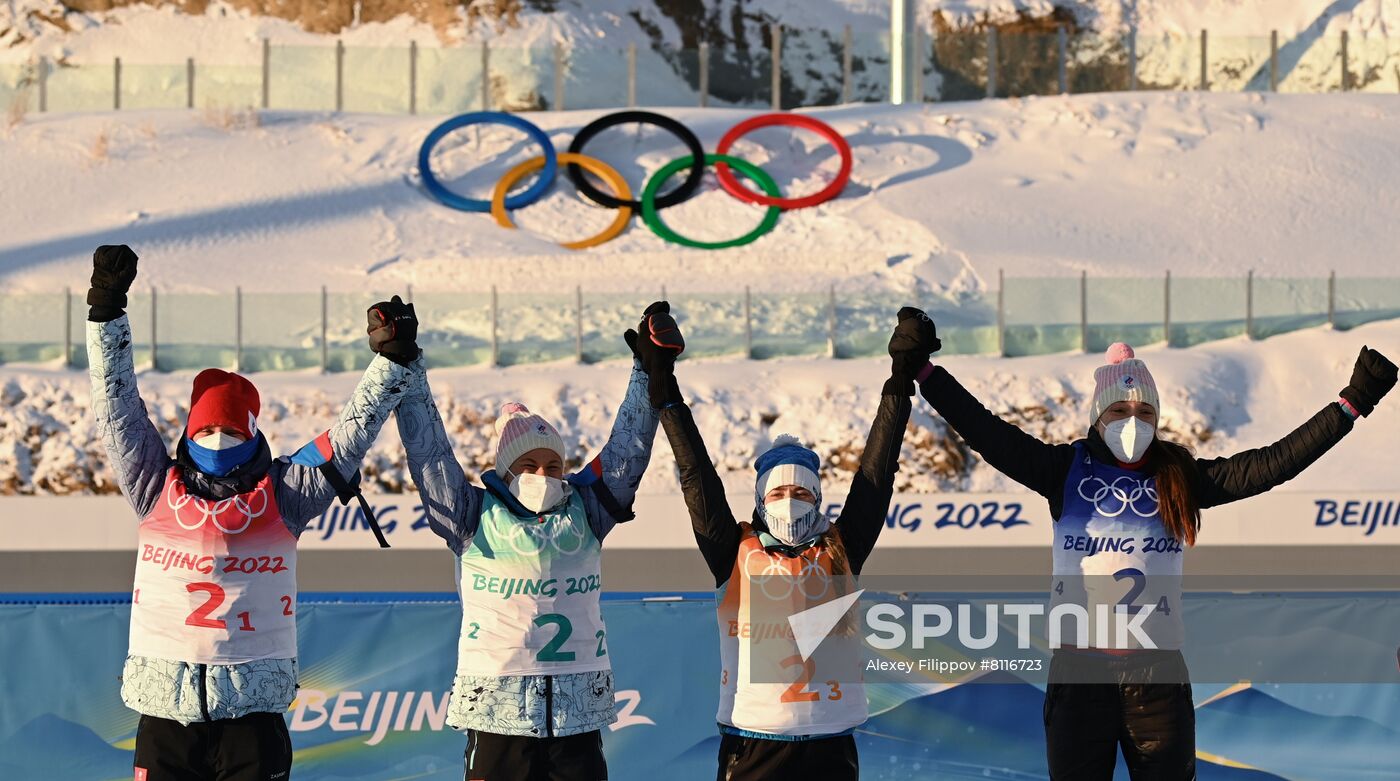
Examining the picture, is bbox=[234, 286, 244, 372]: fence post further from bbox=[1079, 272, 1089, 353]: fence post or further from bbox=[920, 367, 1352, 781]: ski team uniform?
bbox=[920, 367, 1352, 781]: ski team uniform

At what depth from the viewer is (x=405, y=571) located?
38.5 feet

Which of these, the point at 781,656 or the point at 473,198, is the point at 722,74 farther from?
the point at 781,656

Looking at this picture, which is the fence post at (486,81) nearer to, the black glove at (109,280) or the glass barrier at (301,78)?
the glass barrier at (301,78)

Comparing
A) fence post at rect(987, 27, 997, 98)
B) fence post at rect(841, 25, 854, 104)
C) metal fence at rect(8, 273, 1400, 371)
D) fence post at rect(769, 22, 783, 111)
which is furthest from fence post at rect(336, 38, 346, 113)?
metal fence at rect(8, 273, 1400, 371)

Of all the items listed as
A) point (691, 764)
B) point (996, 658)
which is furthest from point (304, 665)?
point (996, 658)

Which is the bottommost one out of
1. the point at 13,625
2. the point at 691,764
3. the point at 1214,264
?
the point at 691,764

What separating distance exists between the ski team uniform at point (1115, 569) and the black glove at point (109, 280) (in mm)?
2366

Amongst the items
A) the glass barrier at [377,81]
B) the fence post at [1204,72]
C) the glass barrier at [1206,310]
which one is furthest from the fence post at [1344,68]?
the glass barrier at [377,81]

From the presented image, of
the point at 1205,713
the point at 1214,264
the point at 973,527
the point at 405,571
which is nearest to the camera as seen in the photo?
the point at 1205,713

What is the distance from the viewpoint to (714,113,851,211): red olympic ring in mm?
28375

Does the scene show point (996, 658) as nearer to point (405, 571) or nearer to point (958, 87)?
point (405, 571)

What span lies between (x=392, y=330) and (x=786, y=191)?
23875 millimetres

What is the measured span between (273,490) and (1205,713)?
394 cm

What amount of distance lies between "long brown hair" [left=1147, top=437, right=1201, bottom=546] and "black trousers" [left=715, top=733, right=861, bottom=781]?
121 cm
